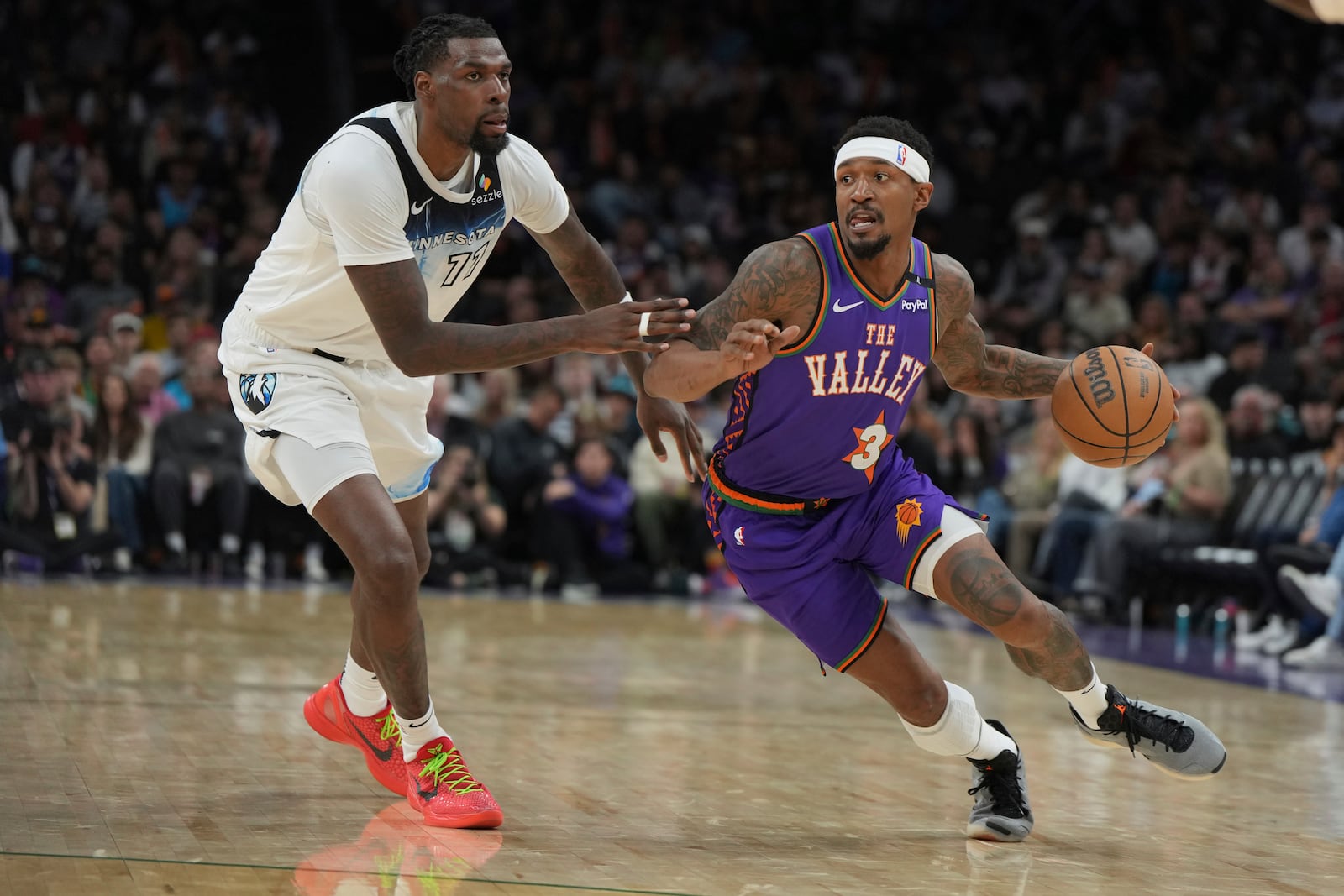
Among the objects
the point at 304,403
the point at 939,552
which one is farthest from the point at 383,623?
the point at 939,552

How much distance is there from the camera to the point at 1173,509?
36.4 feet

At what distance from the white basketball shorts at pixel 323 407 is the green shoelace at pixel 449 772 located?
0.77 metres

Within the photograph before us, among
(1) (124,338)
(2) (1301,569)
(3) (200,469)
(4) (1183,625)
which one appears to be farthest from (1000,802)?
(1) (124,338)

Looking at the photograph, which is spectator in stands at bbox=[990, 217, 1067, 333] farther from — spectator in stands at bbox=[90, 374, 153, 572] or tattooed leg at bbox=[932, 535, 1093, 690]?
tattooed leg at bbox=[932, 535, 1093, 690]

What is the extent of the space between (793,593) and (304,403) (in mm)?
1481

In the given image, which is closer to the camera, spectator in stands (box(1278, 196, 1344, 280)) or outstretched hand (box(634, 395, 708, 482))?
outstretched hand (box(634, 395, 708, 482))

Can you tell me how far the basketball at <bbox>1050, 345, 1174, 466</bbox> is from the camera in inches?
184

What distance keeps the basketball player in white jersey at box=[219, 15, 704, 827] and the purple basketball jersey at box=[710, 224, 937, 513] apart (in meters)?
0.33

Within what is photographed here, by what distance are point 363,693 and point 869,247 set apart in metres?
2.05

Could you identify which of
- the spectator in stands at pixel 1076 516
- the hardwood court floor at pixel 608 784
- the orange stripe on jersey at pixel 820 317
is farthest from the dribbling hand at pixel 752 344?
the spectator in stands at pixel 1076 516

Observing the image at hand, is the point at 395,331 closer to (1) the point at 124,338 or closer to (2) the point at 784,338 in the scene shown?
A: (2) the point at 784,338

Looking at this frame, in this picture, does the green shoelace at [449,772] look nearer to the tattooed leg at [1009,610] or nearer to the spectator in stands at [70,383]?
the tattooed leg at [1009,610]

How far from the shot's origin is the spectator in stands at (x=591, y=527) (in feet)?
39.9

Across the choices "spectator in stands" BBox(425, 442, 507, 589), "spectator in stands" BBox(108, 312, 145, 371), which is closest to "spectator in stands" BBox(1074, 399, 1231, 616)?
"spectator in stands" BBox(425, 442, 507, 589)
